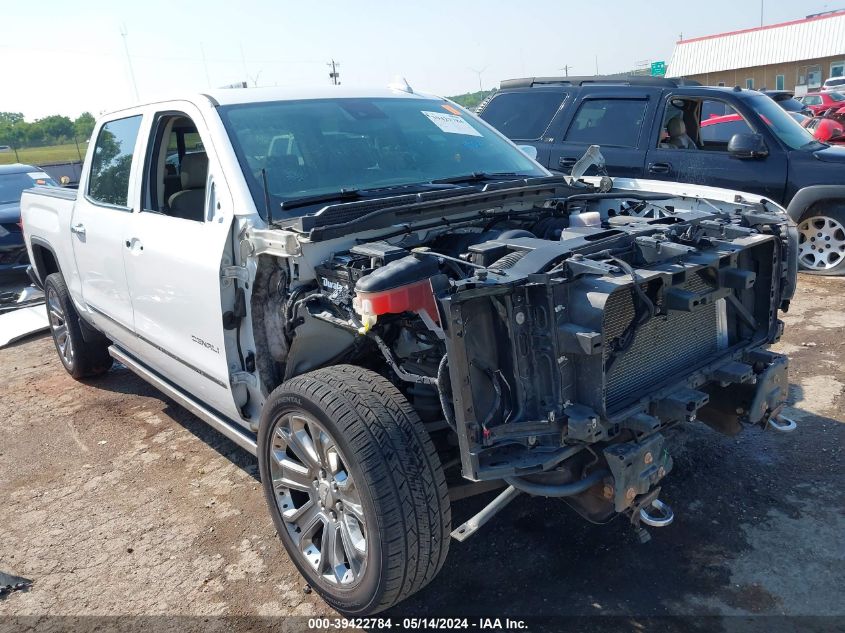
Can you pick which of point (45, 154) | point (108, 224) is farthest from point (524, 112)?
point (45, 154)

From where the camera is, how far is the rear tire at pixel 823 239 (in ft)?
22.4

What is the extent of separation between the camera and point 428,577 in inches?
100

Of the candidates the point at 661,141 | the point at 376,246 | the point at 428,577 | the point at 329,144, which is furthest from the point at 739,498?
the point at 661,141

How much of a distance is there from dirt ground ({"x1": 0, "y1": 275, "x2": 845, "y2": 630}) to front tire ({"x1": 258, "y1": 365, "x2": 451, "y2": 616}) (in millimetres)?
280

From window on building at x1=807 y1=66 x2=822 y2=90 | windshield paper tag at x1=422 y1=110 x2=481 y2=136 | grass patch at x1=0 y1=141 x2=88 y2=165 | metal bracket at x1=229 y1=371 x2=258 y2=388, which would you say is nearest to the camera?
metal bracket at x1=229 y1=371 x2=258 y2=388

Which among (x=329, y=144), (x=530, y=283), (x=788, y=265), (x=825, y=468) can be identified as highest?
(x=329, y=144)

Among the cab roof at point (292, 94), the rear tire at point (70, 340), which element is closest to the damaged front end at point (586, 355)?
the cab roof at point (292, 94)

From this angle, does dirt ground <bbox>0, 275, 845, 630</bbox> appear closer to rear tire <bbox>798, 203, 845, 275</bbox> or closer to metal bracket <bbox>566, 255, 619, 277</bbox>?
metal bracket <bbox>566, 255, 619, 277</bbox>

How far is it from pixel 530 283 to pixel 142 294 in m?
2.52

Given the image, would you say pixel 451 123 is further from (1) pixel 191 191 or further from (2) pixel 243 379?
(2) pixel 243 379

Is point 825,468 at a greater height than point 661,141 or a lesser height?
lesser

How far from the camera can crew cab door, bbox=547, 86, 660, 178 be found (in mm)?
7129

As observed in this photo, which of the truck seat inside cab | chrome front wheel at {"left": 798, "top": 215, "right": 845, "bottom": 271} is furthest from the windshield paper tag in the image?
chrome front wheel at {"left": 798, "top": 215, "right": 845, "bottom": 271}

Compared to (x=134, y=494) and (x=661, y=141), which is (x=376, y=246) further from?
(x=661, y=141)
